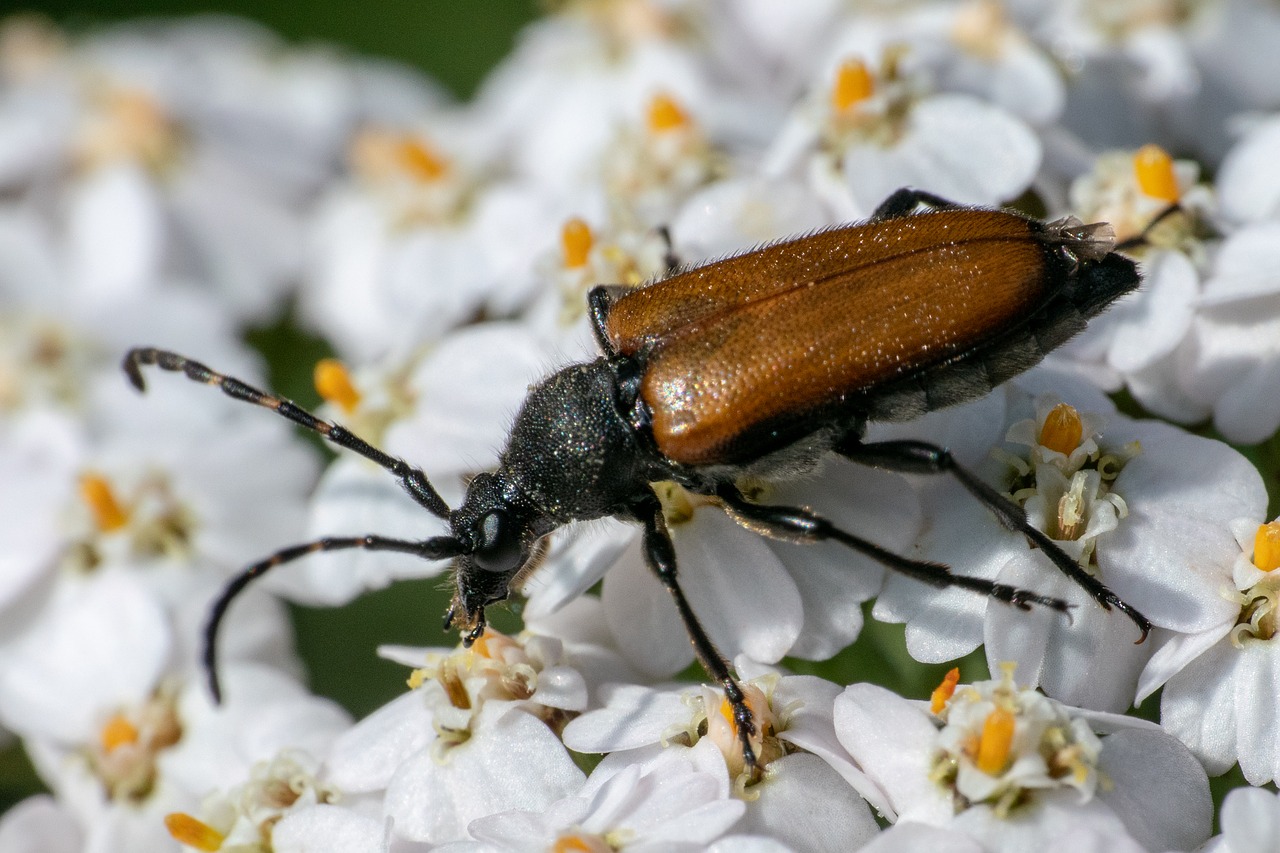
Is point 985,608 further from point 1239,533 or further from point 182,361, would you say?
point 182,361

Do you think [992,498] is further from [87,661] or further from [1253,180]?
[87,661]

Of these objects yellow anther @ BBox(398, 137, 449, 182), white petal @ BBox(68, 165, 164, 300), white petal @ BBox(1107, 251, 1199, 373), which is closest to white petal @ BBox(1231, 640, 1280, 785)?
white petal @ BBox(1107, 251, 1199, 373)

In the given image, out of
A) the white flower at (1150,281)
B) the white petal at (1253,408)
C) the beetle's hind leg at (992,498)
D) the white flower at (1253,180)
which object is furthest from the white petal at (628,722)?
the white flower at (1253,180)

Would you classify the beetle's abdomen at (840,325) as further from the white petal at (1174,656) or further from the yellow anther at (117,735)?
the yellow anther at (117,735)

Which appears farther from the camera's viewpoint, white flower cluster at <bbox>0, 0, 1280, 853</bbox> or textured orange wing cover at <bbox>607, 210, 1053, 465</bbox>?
textured orange wing cover at <bbox>607, 210, 1053, 465</bbox>

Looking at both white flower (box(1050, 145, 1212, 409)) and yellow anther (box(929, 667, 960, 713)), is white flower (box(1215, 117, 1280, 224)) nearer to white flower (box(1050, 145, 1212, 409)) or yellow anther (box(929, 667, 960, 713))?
white flower (box(1050, 145, 1212, 409))

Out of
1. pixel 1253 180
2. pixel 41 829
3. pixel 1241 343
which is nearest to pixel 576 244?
pixel 1241 343
